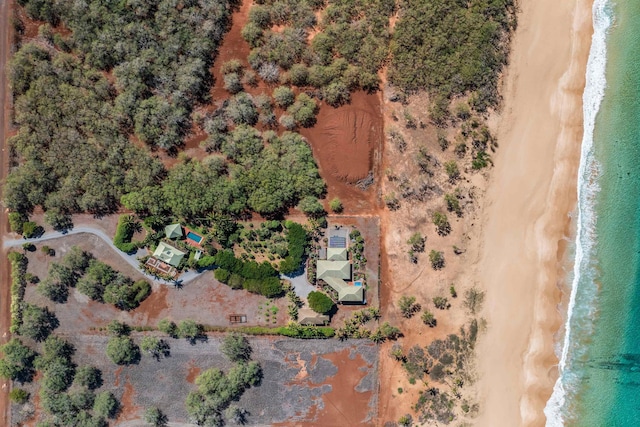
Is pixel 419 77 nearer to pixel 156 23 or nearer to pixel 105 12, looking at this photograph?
pixel 156 23

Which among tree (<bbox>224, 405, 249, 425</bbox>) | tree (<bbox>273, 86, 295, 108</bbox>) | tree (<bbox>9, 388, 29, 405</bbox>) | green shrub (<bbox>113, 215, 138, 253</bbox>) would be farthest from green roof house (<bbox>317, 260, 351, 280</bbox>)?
tree (<bbox>9, 388, 29, 405</bbox>)

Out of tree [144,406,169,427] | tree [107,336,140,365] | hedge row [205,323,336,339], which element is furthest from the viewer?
hedge row [205,323,336,339]

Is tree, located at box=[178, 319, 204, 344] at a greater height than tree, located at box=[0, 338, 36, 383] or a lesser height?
greater

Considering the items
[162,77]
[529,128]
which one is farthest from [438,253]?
[162,77]

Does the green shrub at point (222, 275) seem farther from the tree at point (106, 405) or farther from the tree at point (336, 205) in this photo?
the tree at point (106, 405)

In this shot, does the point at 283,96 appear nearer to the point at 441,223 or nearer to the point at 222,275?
the point at 222,275

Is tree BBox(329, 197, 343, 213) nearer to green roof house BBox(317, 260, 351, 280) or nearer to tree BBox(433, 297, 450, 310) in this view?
green roof house BBox(317, 260, 351, 280)

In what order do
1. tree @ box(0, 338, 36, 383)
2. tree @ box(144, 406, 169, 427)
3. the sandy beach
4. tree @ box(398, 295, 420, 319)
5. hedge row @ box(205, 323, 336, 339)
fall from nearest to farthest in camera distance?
tree @ box(0, 338, 36, 383) → tree @ box(144, 406, 169, 427) → hedge row @ box(205, 323, 336, 339) → tree @ box(398, 295, 420, 319) → the sandy beach
